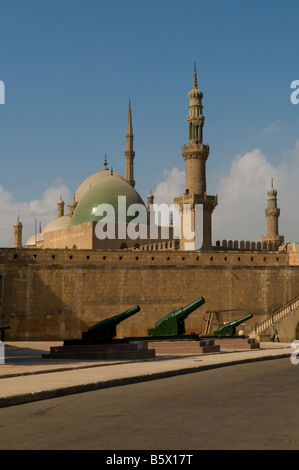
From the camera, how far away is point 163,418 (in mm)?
6762

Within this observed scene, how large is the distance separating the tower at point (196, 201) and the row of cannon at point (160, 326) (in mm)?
14538

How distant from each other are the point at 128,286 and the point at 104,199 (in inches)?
518

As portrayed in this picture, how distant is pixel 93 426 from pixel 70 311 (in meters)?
21.4

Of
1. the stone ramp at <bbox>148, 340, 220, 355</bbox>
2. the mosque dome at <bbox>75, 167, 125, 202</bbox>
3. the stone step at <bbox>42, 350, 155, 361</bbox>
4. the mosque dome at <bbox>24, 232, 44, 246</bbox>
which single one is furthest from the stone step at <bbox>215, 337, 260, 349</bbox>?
the mosque dome at <bbox>24, 232, 44, 246</bbox>

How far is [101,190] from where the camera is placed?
41688 mm

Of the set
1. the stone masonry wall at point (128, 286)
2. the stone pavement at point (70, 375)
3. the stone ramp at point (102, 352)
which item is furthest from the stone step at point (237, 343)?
the stone masonry wall at point (128, 286)

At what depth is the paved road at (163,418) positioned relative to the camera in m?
5.49

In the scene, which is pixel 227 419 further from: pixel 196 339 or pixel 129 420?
pixel 196 339

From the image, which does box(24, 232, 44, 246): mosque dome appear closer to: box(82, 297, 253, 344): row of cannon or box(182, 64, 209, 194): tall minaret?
box(182, 64, 209, 194): tall minaret

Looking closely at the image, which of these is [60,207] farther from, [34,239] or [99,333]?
[99,333]

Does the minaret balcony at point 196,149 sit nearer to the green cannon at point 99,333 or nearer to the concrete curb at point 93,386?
the green cannon at point 99,333

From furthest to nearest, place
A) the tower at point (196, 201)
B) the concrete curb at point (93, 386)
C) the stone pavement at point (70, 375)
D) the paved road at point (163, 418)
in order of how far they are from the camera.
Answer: the tower at point (196, 201)
the stone pavement at point (70, 375)
the concrete curb at point (93, 386)
the paved road at point (163, 418)

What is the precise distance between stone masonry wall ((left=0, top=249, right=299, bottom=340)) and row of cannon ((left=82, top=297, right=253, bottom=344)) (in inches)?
264
